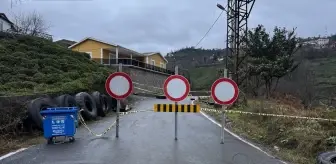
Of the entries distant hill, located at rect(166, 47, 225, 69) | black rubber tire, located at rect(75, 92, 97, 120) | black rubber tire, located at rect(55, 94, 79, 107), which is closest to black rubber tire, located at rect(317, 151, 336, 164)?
black rubber tire, located at rect(55, 94, 79, 107)

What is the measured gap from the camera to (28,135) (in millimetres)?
11195

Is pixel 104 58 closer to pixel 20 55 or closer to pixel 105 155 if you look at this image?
pixel 20 55

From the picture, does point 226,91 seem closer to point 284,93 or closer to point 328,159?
point 328,159

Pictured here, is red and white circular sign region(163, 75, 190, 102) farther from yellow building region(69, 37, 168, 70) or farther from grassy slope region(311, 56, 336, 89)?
yellow building region(69, 37, 168, 70)

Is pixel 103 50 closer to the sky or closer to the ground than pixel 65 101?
closer to the sky

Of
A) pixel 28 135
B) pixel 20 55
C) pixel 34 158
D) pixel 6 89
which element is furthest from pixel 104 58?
pixel 34 158

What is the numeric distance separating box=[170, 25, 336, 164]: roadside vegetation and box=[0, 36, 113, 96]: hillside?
25.5 ft

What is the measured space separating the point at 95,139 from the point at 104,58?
51578 mm

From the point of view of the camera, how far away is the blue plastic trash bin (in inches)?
375

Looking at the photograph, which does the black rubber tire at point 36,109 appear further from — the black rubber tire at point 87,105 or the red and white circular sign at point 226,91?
the red and white circular sign at point 226,91

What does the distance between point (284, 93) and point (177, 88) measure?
27.6m

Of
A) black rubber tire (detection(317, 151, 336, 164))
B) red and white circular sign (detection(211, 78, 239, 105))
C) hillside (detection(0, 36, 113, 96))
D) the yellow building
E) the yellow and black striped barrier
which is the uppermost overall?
the yellow building

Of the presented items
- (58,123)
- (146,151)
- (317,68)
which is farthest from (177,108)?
(317,68)

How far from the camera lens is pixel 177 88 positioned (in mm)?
10023
